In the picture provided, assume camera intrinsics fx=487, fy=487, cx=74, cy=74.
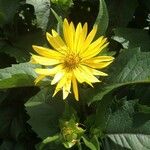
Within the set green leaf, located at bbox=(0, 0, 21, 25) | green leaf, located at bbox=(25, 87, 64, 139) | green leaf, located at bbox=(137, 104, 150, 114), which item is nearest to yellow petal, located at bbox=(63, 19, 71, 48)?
green leaf, located at bbox=(25, 87, 64, 139)

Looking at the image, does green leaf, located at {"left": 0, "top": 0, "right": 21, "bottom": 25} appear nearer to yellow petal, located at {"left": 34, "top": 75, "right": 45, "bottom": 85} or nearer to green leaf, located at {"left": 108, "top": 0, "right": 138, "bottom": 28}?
green leaf, located at {"left": 108, "top": 0, "right": 138, "bottom": 28}

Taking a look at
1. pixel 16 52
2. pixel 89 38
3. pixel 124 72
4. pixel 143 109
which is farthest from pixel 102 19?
pixel 16 52

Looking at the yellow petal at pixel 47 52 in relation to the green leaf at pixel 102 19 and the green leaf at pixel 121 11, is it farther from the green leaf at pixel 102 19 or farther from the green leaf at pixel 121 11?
the green leaf at pixel 121 11

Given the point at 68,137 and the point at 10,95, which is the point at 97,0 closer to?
the point at 10,95

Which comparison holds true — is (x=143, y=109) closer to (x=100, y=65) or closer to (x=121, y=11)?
(x=100, y=65)

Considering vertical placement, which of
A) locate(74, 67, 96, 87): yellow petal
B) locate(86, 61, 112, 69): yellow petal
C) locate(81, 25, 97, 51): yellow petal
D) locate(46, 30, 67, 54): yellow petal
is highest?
locate(81, 25, 97, 51): yellow petal

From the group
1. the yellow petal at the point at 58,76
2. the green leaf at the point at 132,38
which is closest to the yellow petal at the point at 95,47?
the yellow petal at the point at 58,76

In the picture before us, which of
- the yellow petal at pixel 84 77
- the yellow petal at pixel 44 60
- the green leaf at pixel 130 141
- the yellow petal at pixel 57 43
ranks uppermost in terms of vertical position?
the yellow petal at pixel 57 43
